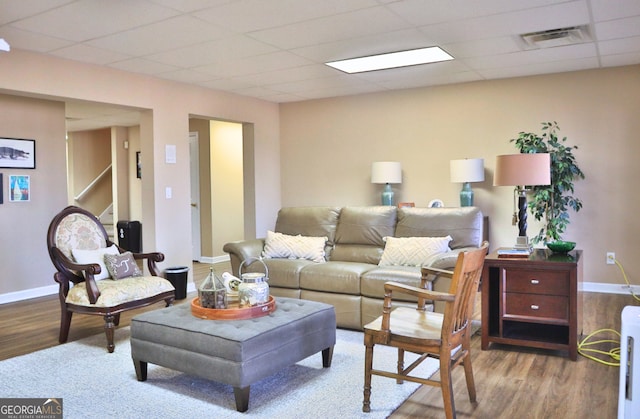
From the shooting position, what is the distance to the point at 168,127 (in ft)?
17.9

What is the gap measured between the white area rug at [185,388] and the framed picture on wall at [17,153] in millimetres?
2518

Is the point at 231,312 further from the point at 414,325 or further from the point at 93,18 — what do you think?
the point at 93,18

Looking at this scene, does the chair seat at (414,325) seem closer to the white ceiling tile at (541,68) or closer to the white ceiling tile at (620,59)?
the white ceiling tile at (541,68)

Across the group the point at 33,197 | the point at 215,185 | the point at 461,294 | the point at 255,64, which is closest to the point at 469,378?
the point at 461,294

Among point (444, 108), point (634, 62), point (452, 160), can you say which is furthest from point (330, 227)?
point (634, 62)

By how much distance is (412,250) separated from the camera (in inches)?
165

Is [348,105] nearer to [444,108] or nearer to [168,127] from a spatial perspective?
[444,108]

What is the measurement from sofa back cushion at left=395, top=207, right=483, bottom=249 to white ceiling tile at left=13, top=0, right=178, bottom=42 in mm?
2517

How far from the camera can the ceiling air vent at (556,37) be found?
393 cm

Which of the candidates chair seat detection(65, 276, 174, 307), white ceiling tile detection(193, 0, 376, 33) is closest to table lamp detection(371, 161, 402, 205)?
white ceiling tile detection(193, 0, 376, 33)

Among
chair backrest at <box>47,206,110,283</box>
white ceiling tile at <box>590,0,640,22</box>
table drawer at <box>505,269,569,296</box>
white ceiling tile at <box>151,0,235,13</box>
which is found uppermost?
white ceiling tile at <box>590,0,640,22</box>

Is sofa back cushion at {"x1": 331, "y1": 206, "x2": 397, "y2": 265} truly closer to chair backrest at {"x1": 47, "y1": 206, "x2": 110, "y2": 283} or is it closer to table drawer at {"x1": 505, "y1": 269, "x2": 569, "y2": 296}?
table drawer at {"x1": 505, "y1": 269, "x2": 569, "y2": 296}

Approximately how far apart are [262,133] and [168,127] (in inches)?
64.3

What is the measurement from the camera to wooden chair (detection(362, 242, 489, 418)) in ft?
7.83
